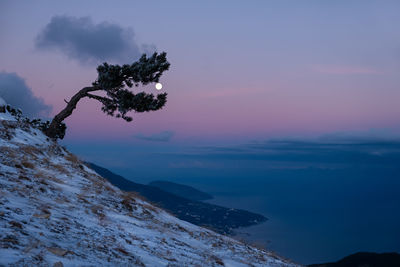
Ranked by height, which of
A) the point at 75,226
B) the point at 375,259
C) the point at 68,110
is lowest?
the point at 375,259

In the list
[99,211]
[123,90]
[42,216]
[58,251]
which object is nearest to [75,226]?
[42,216]

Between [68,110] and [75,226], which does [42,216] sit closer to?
[75,226]

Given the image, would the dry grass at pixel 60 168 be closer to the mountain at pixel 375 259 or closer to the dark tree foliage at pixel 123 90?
the dark tree foliage at pixel 123 90

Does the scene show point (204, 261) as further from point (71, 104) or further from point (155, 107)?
point (71, 104)

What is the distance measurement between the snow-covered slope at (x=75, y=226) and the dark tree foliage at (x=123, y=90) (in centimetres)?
687

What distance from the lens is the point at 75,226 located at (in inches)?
227

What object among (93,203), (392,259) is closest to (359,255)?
(392,259)

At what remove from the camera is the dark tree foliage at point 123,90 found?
19.1m

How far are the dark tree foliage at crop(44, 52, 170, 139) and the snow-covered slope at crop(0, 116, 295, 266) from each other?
6868mm

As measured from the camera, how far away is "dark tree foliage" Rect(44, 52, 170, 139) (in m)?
19.1

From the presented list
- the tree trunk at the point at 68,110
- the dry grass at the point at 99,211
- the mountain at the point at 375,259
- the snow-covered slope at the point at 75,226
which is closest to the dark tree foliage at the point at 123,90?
the tree trunk at the point at 68,110

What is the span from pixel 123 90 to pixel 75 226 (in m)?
14.9

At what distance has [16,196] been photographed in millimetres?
→ 6152

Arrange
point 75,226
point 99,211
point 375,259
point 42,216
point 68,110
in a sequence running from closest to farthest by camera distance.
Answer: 1. point 42,216
2. point 75,226
3. point 99,211
4. point 68,110
5. point 375,259
